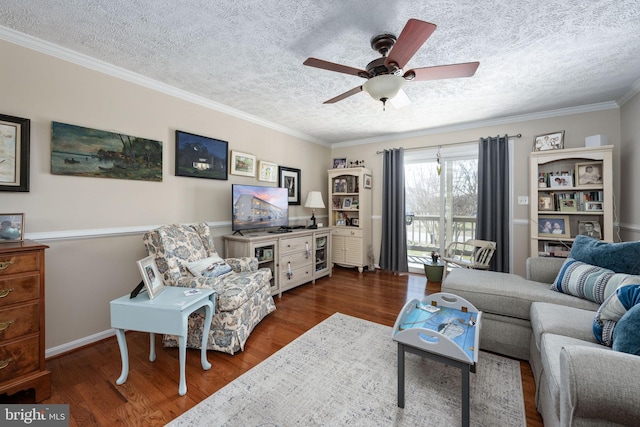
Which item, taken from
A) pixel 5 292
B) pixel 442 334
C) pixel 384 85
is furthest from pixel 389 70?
pixel 5 292

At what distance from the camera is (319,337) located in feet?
7.63

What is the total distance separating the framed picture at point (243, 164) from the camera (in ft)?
11.1

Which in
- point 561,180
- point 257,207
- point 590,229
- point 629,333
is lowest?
point 629,333

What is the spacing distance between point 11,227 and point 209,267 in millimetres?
1311

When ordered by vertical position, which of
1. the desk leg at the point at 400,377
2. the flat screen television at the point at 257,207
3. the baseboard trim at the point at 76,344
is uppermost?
the flat screen television at the point at 257,207

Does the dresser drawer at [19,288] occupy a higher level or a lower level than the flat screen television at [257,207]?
lower

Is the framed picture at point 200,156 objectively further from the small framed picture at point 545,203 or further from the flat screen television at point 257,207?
the small framed picture at point 545,203

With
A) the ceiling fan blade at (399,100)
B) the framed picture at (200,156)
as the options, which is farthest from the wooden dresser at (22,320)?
the ceiling fan blade at (399,100)

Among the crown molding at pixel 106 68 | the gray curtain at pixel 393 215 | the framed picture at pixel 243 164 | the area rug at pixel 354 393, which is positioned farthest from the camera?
the gray curtain at pixel 393 215

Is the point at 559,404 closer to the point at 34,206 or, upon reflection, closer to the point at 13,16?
the point at 34,206

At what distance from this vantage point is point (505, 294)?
6.70 ft

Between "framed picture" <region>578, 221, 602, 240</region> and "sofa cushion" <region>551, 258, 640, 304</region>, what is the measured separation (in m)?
1.45

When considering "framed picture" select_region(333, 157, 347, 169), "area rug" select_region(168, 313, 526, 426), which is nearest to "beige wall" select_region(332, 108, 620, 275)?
"framed picture" select_region(333, 157, 347, 169)

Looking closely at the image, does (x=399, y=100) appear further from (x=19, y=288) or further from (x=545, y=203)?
(x=19, y=288)
